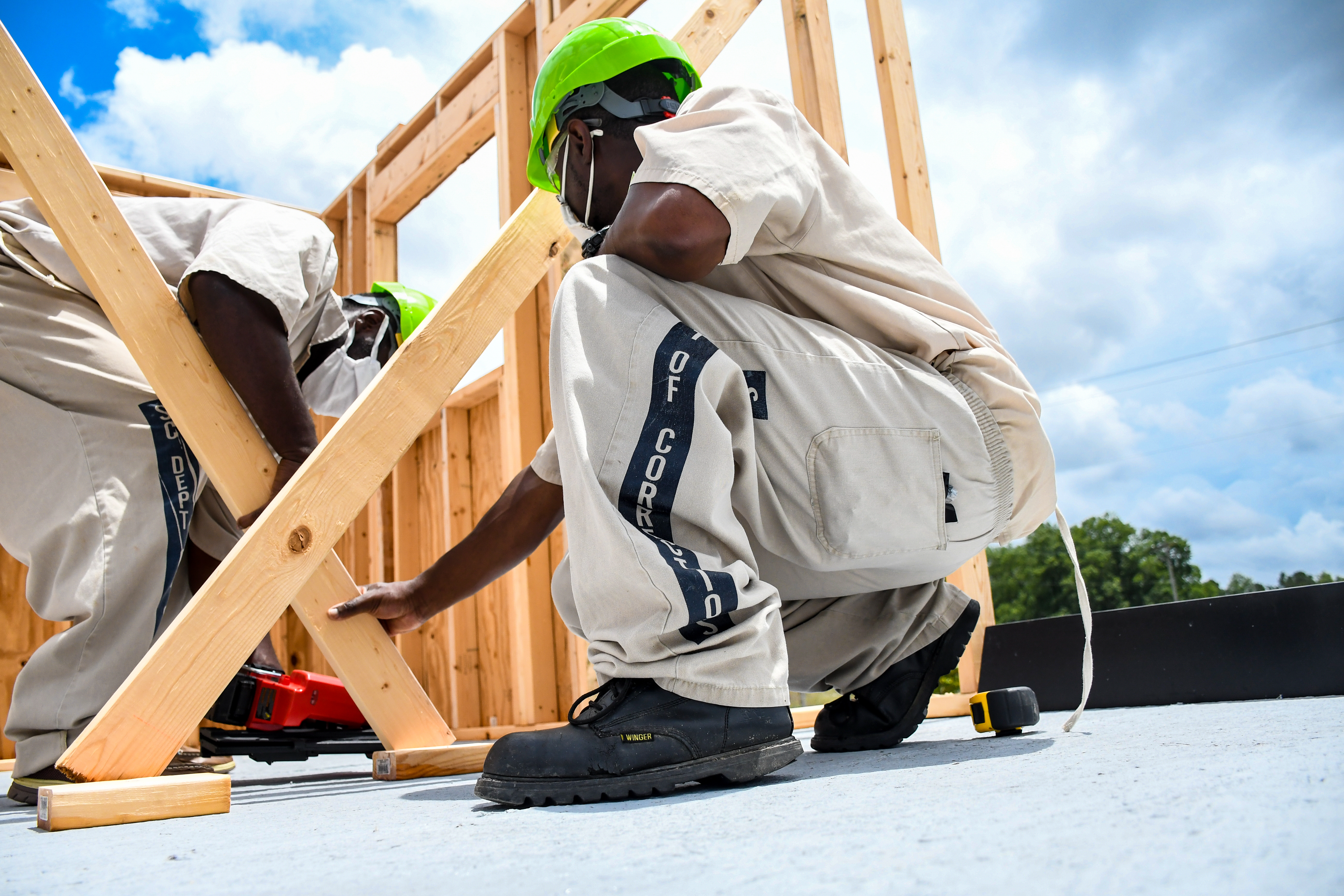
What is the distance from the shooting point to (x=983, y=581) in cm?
190

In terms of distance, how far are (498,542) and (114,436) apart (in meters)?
0.63

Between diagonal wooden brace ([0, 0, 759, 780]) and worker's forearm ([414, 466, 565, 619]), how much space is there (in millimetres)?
119

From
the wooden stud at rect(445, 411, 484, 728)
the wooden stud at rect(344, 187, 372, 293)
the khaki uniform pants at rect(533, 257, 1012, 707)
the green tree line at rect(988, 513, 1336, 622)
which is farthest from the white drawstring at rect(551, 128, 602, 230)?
the green tree line at rect(988, 513, 1336, 622)

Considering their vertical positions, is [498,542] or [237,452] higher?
[237,452]

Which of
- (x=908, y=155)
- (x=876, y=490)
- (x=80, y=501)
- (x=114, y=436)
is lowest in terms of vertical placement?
(x=876, y=490)

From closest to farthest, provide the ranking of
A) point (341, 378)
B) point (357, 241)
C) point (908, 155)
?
point (341, 378) < point (908, 155) < point (357, 241)

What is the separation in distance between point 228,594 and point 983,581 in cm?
156

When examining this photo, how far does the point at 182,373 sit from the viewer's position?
1.14 meters

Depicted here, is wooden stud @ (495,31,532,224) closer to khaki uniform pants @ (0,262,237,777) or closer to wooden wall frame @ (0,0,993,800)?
wooden wall frame @ (0,0,993,800)

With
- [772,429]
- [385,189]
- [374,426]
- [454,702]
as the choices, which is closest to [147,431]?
[374,426]

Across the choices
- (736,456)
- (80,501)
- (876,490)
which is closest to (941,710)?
(876,490)

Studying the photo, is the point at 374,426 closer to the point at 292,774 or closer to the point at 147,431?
the point at 147,431

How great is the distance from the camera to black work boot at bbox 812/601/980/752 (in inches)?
45.1

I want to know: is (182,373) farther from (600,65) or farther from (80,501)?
(600,65)
